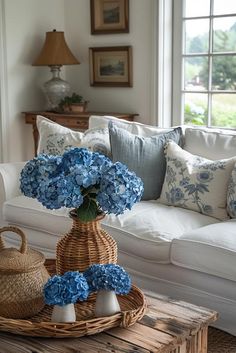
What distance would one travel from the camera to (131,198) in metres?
1.73

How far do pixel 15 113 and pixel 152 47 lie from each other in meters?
1.21

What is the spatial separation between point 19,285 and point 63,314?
0.17 meters

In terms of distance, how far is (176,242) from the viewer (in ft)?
7.99

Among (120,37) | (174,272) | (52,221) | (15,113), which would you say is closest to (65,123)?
(15,113)

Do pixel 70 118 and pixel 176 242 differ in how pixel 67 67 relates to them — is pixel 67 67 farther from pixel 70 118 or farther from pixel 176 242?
pixel 176 242

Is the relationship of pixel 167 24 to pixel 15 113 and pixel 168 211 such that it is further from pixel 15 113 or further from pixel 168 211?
pixel 168 211

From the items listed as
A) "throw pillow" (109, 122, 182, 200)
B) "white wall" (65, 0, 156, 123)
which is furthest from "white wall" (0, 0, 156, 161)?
"throw pillow" (109, 122, 182, 200)

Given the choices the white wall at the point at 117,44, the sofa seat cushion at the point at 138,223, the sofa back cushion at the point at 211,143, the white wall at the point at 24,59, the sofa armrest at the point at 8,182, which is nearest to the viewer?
the sofa seat cushion at the point at 138,223

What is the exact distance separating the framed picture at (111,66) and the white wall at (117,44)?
0.14ft

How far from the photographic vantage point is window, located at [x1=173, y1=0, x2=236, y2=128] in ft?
12.5

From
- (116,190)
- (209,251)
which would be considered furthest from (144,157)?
(116,190)

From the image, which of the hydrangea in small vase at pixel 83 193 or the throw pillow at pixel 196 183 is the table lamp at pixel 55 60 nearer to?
the throw pillow at pixel 196 183

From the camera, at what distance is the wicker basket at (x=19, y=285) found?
1.69 metres

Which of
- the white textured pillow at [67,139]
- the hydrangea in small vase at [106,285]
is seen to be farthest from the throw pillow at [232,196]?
the hydrangea in small vase at [106,285]
